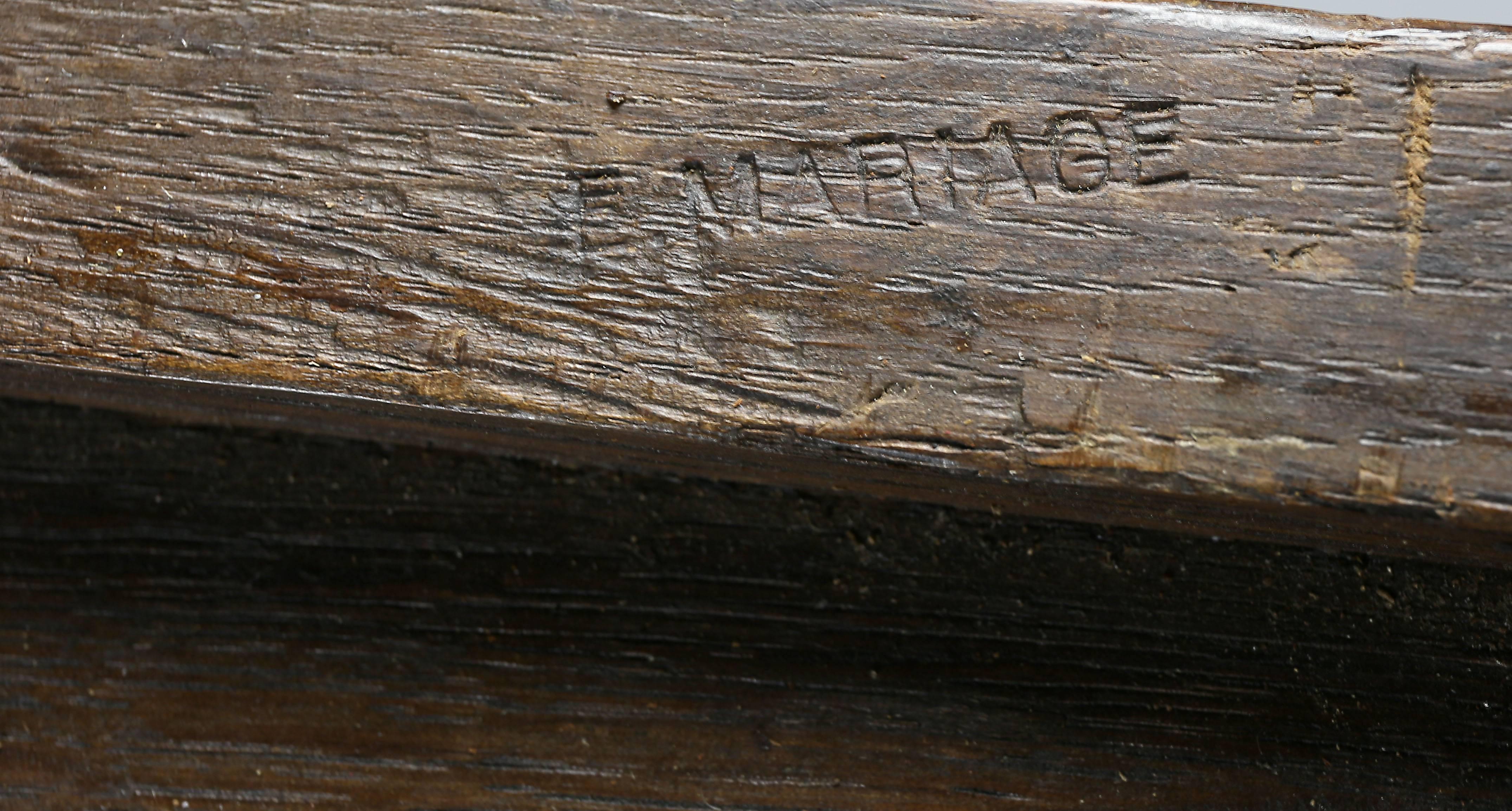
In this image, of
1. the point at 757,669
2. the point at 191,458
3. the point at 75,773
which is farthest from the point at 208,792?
the point at 757,669

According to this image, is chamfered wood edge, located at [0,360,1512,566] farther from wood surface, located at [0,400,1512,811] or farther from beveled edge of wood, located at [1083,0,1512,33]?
beveled edge of wood, located at [1083,0,1512,33]

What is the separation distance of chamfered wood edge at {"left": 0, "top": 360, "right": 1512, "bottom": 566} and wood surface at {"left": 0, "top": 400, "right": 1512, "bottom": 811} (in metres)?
0.03

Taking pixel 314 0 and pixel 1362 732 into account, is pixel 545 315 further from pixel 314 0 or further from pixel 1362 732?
pixel 1362 732

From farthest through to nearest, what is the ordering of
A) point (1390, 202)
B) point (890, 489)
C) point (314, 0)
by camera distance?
point (890, 489), point (314, 0), point (1390, 202)

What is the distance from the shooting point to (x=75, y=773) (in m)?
0.94

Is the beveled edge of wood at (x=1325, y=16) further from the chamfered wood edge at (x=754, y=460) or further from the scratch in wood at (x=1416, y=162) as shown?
the chamfered wood edge at (x=754, y=460)

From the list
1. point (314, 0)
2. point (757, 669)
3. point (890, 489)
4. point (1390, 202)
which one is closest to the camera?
point (1390, 202)

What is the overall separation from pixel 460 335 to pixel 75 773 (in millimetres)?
654

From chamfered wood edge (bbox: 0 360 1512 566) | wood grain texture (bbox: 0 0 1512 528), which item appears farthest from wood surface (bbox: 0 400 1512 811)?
wood grain texture (bbox: 0 0 1512 528)

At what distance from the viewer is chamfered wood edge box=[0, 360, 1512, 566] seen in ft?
2.09

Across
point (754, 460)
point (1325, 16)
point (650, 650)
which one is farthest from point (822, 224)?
point (650, 650)

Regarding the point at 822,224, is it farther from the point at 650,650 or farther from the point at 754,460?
the point at 650,650

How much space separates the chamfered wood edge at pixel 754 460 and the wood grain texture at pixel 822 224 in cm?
2

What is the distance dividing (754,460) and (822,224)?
180 millimetres
